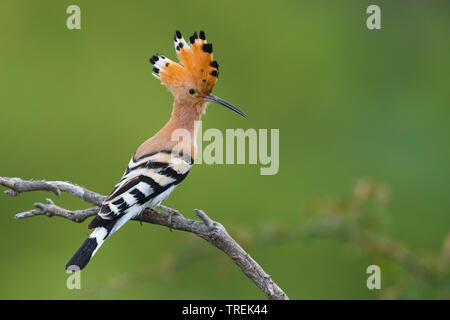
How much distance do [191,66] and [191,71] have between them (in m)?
0.02

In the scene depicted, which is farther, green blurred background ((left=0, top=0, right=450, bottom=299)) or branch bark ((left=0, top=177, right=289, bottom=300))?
green blurred background ((left=0, top=0, right=450, bottom=299))

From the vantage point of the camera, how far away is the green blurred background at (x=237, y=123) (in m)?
2.88

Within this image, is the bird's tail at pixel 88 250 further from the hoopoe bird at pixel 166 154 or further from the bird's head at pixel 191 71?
the bird's head at pixel 191 71

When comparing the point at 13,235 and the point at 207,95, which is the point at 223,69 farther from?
the point at 207,95

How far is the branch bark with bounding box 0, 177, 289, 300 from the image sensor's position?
1.21 meters

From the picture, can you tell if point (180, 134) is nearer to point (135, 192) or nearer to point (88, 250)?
point (135, 192)

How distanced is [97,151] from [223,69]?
0.86m

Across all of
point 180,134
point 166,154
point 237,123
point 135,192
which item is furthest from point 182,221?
point 237,123

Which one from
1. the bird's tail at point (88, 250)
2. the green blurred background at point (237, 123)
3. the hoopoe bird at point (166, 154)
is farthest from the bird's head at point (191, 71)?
the green blurred background at point (237, 123)

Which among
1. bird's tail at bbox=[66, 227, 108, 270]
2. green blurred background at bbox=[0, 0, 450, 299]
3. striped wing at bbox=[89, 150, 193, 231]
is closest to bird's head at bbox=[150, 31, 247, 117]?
striped wing at bbox=[89, 150, 193, 231]

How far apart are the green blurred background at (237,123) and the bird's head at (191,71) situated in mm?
841

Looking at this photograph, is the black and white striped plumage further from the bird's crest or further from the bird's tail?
the bird's crest

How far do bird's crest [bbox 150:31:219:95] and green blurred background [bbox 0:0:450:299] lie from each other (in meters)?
0.88

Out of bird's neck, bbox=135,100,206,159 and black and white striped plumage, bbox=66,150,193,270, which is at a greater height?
bird's neck, bbox=135,100,206,159
